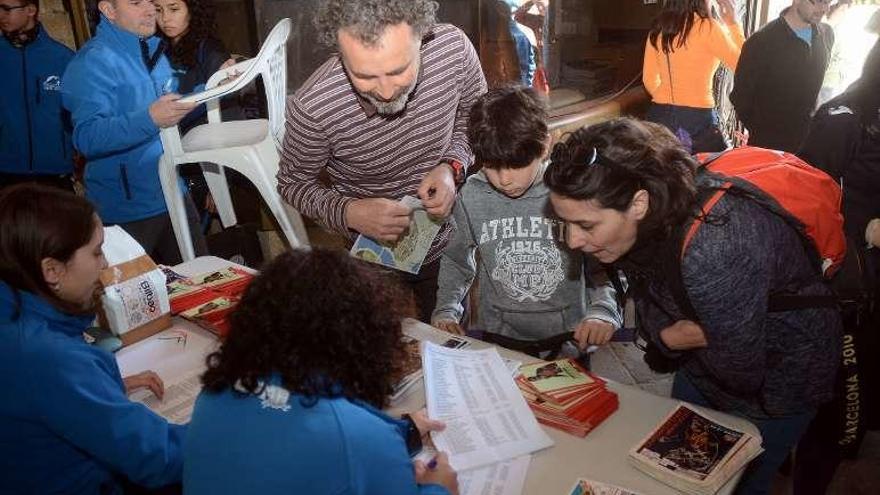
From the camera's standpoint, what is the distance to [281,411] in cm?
95

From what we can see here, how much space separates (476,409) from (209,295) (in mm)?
1024

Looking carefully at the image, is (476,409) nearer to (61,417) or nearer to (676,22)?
(61,417)

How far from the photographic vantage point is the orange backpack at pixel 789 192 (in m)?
1.22

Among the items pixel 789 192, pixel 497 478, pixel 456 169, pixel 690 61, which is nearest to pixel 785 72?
pixel 690 61

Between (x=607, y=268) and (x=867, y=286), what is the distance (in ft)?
2.36

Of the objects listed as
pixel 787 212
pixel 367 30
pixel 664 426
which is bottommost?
pixel 664 426

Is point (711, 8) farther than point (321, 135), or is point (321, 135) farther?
point (711, 8)

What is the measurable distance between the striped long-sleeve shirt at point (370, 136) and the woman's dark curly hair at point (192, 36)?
49.6 inches

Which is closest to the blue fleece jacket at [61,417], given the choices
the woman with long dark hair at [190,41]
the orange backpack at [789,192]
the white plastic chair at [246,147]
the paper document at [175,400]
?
the paper document at [175,400]

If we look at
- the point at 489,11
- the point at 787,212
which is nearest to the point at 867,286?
the point at 787,212

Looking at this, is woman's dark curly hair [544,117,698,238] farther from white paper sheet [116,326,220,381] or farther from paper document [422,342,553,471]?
white paper sheet [116,326,220,381]

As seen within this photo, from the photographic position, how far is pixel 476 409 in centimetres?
140

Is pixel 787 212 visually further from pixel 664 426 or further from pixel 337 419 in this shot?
pixel 337 419

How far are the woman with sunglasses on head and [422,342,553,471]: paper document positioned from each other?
349mm
